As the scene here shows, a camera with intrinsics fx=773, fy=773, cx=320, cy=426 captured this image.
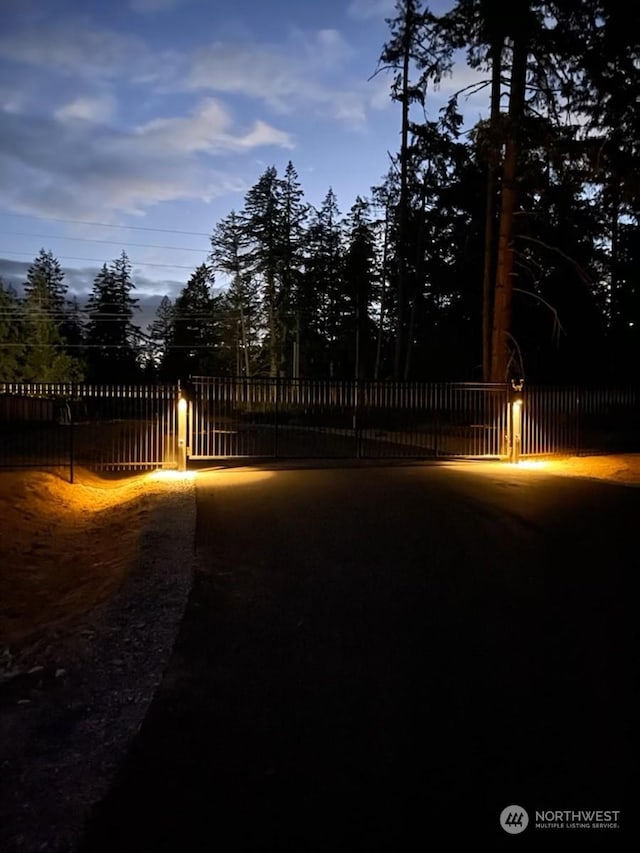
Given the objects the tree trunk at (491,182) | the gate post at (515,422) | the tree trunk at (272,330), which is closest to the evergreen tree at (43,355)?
the tree trunk at (272,330)

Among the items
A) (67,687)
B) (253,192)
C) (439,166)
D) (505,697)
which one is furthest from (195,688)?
(253,192)

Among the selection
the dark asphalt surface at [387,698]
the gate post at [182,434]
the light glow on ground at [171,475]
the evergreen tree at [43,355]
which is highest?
the evergreen tree at [43,355]

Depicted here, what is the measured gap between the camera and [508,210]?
22.5 meters

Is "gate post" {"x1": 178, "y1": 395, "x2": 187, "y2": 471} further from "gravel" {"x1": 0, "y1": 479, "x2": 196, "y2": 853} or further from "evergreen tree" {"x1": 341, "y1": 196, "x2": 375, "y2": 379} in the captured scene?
"evergreen tree" {"x1": 341, "y1": 196, "x2": 375, "y2": 379}

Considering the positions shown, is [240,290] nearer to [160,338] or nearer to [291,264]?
[291,264]

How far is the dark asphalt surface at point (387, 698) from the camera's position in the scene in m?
3.57

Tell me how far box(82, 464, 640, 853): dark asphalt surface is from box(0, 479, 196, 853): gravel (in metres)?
0.16

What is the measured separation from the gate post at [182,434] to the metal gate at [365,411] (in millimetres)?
192

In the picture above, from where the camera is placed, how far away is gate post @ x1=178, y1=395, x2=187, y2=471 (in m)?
17.5

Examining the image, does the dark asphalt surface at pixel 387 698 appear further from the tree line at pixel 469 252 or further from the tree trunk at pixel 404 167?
the tree trunk at pixel 404 167

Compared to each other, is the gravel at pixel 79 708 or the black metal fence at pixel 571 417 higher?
the black metal fence at pixel 571 417

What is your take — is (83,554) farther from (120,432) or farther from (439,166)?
(439,166)

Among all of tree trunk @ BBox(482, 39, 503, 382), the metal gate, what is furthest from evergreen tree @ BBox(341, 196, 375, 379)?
the metal gate

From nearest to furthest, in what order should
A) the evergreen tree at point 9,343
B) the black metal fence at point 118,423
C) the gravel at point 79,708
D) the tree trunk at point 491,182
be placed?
the gravel at point 79,708 < the black metal fence at point 118,423 < the tree trunk at point 491,182 < the evergreen tree at point 9,343
